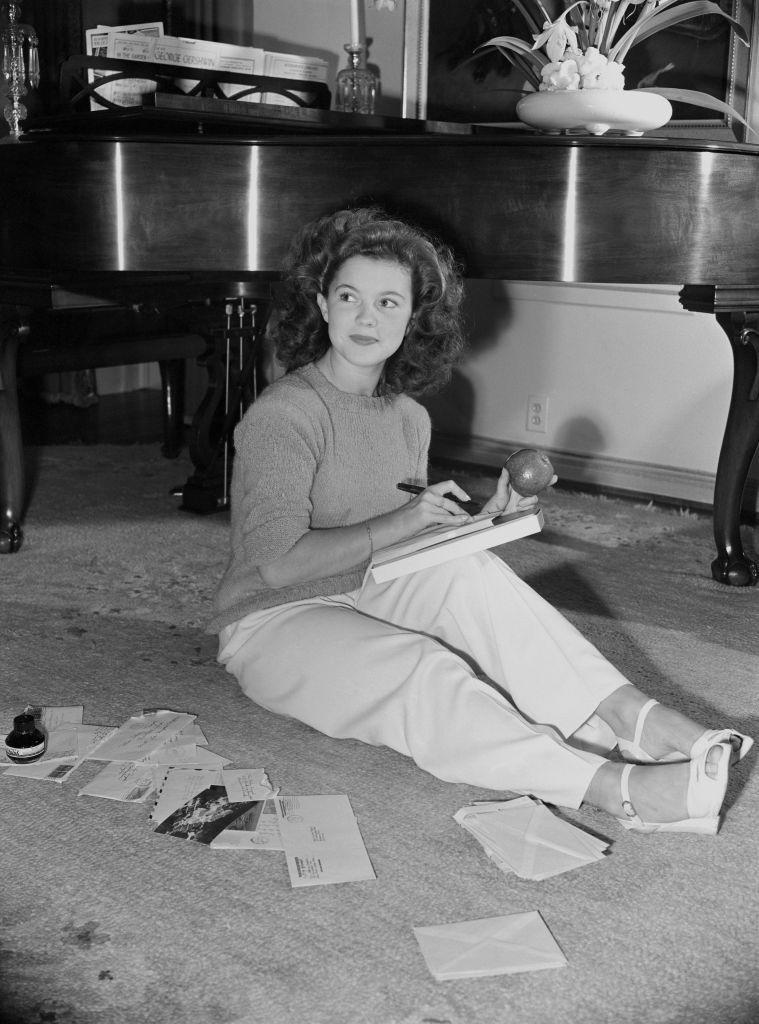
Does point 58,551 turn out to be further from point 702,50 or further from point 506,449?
point 702,50

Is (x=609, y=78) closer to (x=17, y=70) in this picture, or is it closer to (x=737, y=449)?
(x=737, y=449)

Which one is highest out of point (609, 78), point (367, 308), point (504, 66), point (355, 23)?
point (355, 23)

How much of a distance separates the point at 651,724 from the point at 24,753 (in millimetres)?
1005

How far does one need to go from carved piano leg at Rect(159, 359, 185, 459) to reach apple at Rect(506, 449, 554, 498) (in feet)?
8.38

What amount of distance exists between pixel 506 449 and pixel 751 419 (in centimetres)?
157

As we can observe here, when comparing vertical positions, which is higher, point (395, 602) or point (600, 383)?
point (600, 383)

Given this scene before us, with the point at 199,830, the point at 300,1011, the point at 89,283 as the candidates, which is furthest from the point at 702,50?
the point at 300,1011

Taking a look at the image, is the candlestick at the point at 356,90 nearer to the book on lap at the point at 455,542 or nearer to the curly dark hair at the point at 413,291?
the curly dark hair at the point at 413,291

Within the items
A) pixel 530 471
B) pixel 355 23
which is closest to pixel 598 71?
pixel 530 471

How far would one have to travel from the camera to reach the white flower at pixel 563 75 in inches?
106

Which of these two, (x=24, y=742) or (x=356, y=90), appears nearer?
(x=24, y=742)

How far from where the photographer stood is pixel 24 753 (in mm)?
1977

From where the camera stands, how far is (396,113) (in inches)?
179

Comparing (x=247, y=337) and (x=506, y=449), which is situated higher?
(x=247, y=337)
